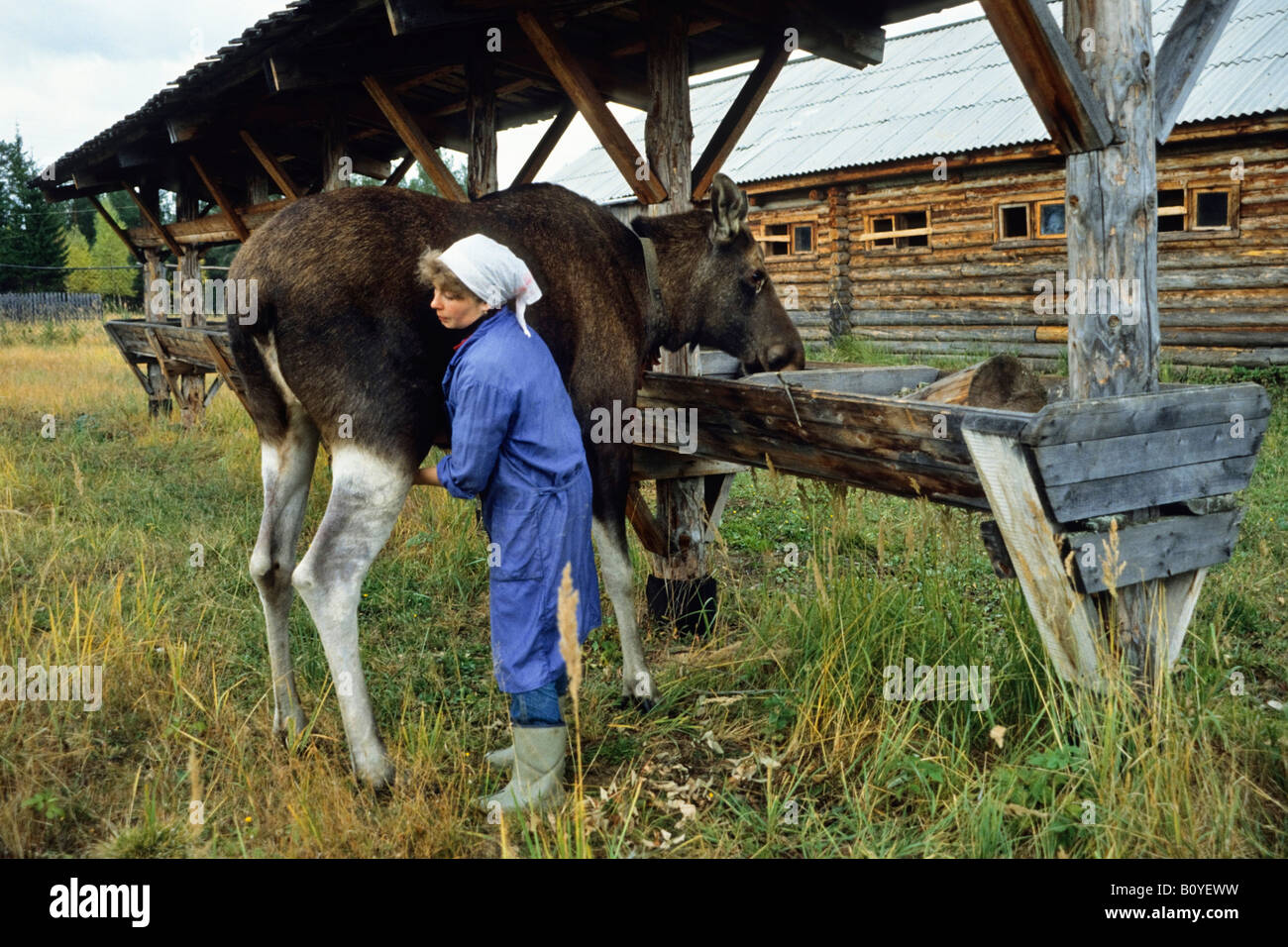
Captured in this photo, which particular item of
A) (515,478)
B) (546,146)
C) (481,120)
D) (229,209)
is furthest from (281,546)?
(229,209)

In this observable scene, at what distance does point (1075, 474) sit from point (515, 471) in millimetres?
1817

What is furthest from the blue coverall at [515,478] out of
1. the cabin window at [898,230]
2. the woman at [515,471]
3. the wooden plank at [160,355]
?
the cabin window at [898,230]

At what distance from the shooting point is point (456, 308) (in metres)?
3.01

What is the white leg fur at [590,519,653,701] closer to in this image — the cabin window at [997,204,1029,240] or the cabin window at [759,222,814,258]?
the cabin window at [997,204,1029,240]

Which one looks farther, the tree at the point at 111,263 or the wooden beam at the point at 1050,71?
the tree at the point at 111,263

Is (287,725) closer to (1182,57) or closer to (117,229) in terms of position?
(1182,57)

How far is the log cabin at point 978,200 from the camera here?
1239 centimetres

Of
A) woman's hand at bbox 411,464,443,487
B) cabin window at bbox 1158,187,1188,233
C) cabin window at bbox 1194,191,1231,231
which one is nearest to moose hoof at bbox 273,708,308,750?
woman's hand at bbox 411,464,443,487

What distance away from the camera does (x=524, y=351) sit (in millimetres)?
3061

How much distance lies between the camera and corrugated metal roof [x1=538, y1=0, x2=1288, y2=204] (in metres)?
12.8

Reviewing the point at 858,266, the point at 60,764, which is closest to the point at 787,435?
the point at 60,764

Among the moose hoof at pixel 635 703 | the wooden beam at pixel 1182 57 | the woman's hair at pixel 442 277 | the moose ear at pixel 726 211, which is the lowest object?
the moose hoof at pixel 635 703

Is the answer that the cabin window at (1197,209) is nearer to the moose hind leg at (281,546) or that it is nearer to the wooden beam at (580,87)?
the wooden beam at (580,87)

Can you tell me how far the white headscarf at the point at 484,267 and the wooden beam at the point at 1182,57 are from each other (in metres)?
2.44
